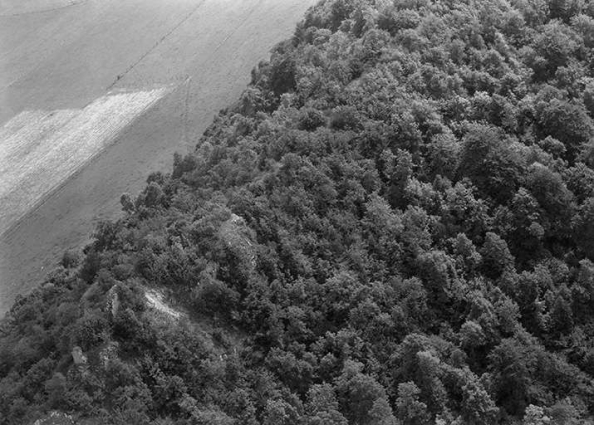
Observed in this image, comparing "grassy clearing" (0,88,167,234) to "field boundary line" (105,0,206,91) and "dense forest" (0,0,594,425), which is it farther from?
"dense forest" (0,0,594,425)

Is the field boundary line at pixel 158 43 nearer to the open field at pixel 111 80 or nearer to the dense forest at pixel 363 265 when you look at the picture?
the open field at pixel 111 80

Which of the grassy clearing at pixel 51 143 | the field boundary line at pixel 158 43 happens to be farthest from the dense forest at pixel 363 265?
the field boundary line at pixel 158 43

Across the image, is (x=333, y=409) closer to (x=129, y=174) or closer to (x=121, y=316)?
(x=121, y=316)

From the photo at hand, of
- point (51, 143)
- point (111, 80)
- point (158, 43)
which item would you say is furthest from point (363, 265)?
point (158, 43)

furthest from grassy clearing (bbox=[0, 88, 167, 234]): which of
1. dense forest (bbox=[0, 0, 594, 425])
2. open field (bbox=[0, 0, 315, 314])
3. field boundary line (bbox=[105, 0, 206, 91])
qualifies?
dense forest (bbox=[0, 0, 594, 425])

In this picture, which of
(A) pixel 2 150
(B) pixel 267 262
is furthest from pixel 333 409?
(A) pixel 2 150

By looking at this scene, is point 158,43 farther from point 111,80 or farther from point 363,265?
point 363,265

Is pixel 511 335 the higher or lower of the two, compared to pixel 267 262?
lower
